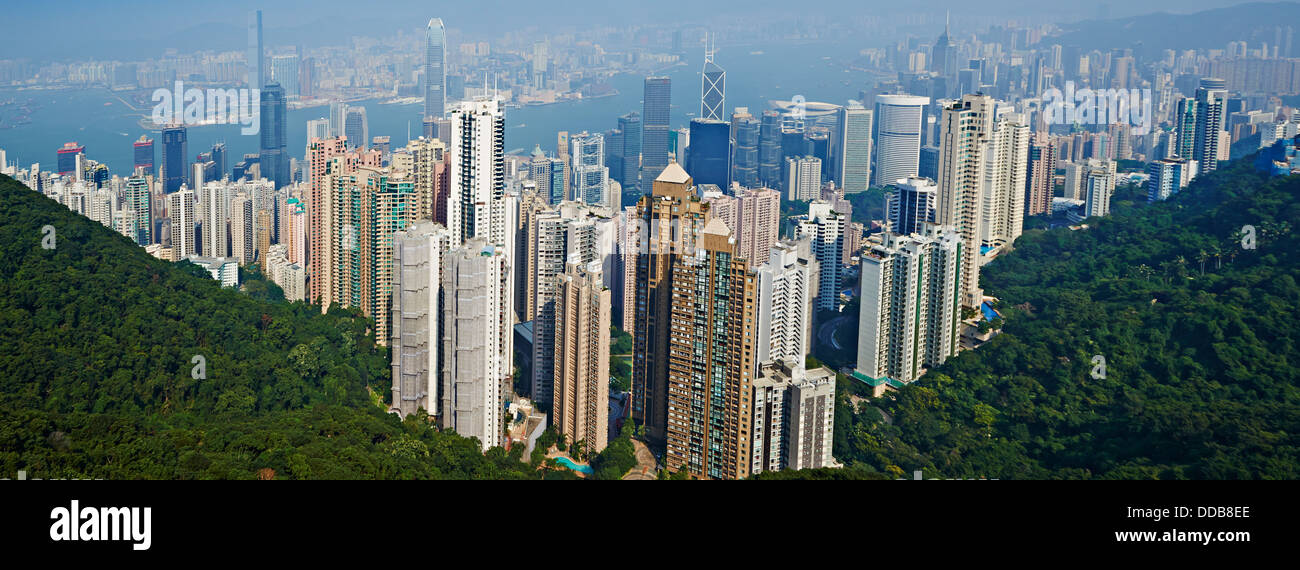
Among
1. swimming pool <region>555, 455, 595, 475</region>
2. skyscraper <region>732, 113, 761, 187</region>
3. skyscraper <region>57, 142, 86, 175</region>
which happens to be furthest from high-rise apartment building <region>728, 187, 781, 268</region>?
skyscraper <region>57, 142, 86, 175</region>

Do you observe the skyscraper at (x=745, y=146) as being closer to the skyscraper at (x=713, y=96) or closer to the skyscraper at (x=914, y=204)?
the skyscraper at (x=713, y=96)

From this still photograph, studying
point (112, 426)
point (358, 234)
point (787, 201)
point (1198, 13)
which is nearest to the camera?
point (112, 426)

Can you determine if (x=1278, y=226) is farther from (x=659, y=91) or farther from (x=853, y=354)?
(x=659, y=91)

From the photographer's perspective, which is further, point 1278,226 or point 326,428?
point 1278,226

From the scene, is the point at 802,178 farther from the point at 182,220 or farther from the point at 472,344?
the point at 472,344

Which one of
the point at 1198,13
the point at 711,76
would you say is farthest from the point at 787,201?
the point at 1198,13

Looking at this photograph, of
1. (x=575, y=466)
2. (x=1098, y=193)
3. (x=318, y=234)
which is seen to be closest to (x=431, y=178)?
(x=318, y=234)
